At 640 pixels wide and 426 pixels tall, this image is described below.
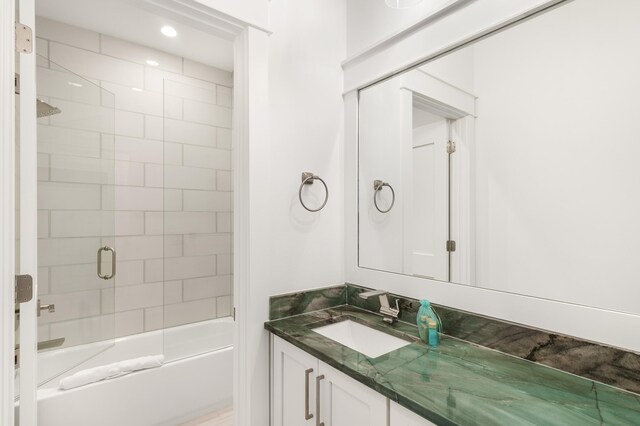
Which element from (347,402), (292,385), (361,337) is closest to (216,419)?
(292,385)

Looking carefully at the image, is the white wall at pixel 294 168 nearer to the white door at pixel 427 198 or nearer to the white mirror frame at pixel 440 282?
the white mirror frame at pixel 440 282

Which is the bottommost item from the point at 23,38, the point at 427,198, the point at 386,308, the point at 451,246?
the point at 386,308

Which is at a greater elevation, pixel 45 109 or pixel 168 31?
pixel 168 31

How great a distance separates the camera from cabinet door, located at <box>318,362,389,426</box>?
0.88 metres

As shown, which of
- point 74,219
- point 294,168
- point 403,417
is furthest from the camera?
point 74,219

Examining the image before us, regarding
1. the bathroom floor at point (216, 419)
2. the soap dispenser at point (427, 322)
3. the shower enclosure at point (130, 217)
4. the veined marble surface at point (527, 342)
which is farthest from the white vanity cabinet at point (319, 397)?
the shower enclosure at point (130, 217)

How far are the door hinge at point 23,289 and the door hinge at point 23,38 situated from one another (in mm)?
744

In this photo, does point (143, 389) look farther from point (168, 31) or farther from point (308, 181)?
point (168, 31)

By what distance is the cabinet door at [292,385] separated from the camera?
1.12 metres

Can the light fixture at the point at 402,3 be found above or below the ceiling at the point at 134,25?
below

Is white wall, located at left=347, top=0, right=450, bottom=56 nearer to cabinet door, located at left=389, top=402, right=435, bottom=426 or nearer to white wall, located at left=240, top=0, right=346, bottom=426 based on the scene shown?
white wall, located at left=240, top=0, right=346, bottom=426

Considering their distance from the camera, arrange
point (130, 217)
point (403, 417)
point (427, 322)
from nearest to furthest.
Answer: point (403, 417)
point (427, 322)
point (130, 217)

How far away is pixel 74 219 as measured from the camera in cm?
205

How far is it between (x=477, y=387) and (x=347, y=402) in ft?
1.35
